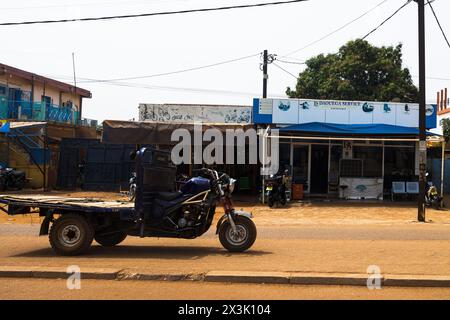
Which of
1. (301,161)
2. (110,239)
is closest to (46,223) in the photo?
(110,239)

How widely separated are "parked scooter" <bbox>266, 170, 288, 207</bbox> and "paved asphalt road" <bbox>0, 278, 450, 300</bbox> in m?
11.8

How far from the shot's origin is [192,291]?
664 centimetres

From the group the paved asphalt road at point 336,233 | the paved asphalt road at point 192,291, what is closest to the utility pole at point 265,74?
the paved asphalt road at point 336,233

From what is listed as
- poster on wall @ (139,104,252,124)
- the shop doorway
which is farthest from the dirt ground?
poster on wall @ (139,104,252,124)

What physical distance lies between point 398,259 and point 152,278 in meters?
3.93

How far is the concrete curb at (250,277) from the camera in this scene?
690 centimetres

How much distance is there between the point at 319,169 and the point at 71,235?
14841 mm

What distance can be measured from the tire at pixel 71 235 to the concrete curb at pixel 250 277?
4.43 feet

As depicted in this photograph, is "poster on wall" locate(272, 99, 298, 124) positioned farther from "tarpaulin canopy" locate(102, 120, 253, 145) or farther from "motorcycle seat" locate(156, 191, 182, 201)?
"motorcycle seat" locate(156, 191, 182, 201)

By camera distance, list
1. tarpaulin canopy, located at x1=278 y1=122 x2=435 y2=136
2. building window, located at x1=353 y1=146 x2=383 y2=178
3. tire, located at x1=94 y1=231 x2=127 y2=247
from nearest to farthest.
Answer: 1. tire, located at x1=94 y1=231 x2=127 y2=247
2. tarpaulin canopy, located at x1=278 y1=122 x2=435 y2=136
3. building window, located at x1=353 y1=146 x2=383 y2=178

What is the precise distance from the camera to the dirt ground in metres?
15.7

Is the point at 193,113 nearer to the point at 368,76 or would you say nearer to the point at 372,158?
the point at 372,158

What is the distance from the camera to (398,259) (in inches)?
333
